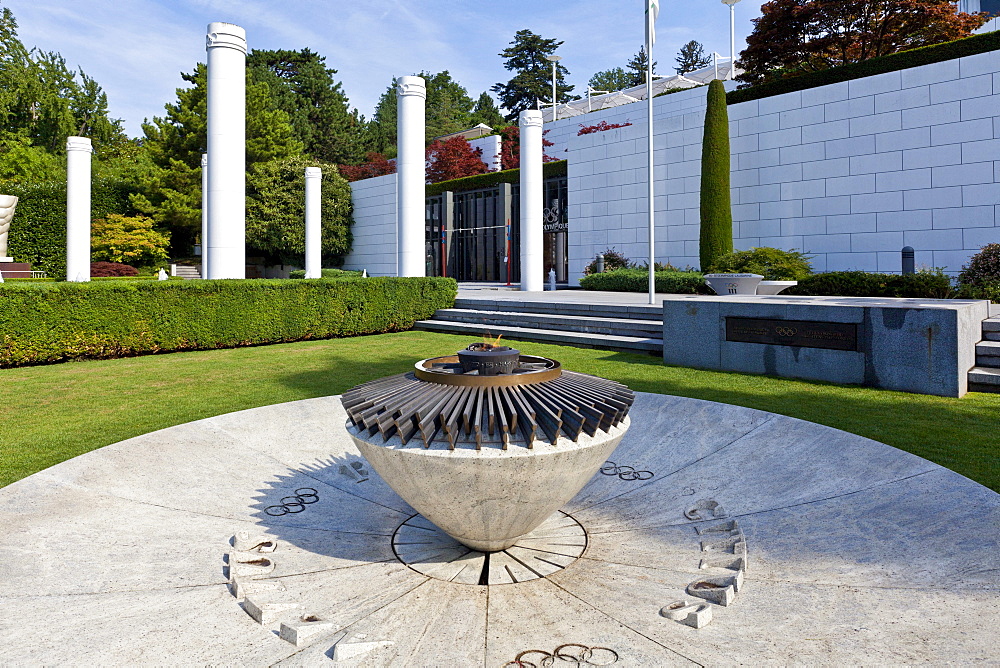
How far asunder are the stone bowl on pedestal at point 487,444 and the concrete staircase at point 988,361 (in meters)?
7.18

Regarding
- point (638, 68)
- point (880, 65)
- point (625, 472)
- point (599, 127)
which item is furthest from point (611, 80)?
point (625, 472)

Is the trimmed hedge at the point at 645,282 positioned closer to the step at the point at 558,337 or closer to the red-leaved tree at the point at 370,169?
the step at the point at 558,337

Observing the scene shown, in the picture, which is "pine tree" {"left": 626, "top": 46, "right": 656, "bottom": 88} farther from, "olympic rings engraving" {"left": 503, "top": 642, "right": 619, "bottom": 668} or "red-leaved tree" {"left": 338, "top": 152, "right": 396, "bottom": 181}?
"olympic rings engraving" {"left": 503, "top": 642, "right": 619, "bottom": 668}

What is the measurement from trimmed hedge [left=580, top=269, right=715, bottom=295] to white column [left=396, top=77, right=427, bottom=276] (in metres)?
6.68

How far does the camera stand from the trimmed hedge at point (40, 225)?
32.6 metres

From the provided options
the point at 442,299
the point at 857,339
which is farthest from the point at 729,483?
the point at 442,299

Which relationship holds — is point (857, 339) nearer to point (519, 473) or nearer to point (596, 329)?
point (596, 329)

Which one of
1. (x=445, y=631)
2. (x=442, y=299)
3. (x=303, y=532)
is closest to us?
(x=445, y=631)

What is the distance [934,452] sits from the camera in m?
5.91

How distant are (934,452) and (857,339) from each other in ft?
11.0

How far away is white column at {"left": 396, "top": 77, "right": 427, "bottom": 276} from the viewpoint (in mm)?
20750

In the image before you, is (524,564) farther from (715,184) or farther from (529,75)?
(529,75)

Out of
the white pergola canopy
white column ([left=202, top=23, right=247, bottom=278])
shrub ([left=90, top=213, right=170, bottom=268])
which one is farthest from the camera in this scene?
the white pergola canopy

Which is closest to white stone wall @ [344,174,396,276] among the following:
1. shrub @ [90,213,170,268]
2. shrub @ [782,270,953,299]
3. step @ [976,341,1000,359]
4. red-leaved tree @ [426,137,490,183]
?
red-leaved tree @ [426,137,490,183]
